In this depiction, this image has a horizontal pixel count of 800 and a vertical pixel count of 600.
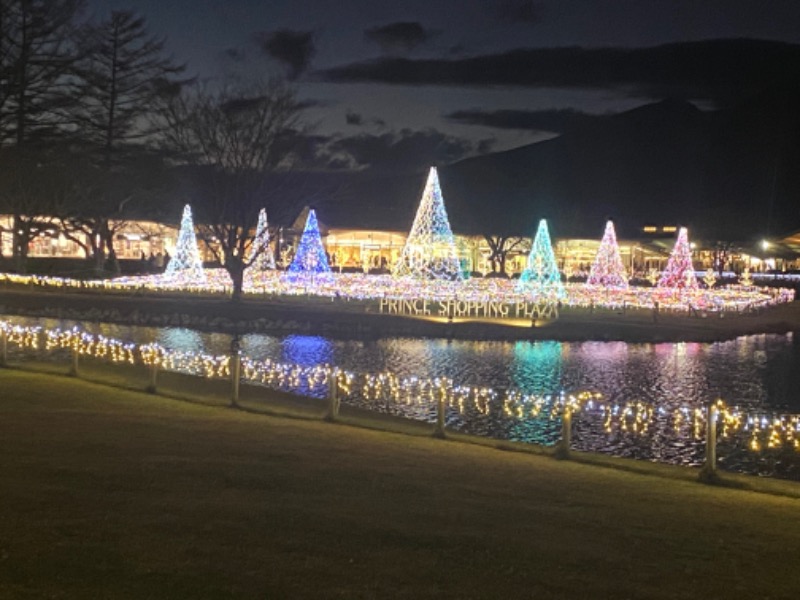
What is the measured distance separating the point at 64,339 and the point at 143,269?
1233 inches

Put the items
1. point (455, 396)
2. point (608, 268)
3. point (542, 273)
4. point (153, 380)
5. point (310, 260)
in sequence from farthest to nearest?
point (608, 268) → point (310, 260) → point (542, 273) → point (455, 396) → point (153, 380)

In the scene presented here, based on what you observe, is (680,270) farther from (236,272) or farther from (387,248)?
(387,248)

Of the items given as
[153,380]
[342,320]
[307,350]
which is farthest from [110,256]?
[153,380]

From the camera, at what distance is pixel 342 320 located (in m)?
29.8

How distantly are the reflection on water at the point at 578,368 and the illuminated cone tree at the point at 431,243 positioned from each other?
6066mm

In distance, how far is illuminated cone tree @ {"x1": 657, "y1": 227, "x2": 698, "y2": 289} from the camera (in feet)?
140

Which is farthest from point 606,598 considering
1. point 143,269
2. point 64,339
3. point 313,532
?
point 143,269

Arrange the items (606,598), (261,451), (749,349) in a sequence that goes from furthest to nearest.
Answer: (749,349) < (261,451) < (606,598)

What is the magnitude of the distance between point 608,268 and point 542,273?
5546mm

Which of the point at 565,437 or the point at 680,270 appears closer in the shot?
the point at 565,437

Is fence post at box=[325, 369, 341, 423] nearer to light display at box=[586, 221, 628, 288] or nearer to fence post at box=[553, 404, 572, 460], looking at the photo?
fence post at box=[553, 404, 572, 460]

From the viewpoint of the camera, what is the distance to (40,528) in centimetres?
601

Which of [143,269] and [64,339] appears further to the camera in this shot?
[143,269]

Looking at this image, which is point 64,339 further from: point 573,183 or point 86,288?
point 573,183
